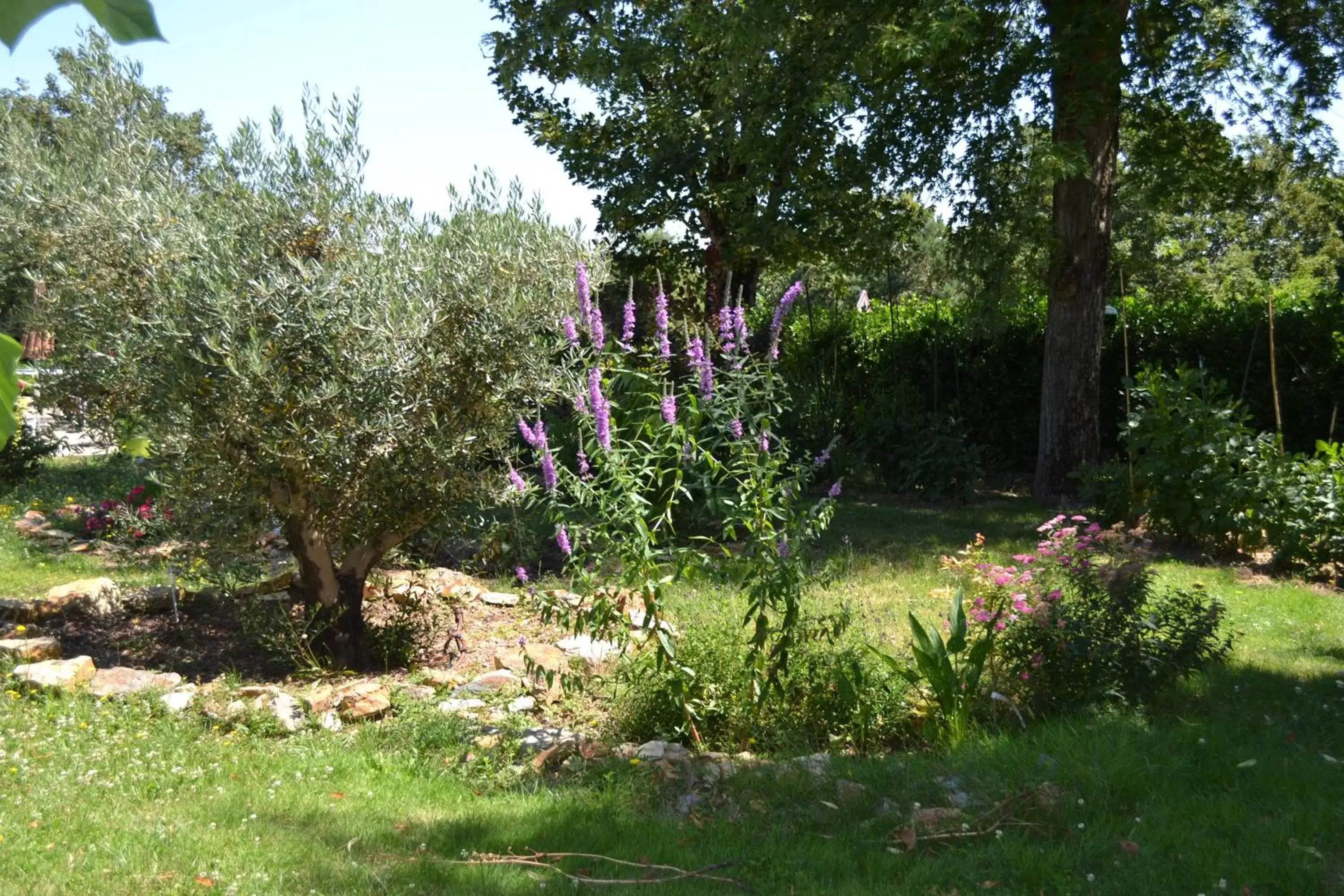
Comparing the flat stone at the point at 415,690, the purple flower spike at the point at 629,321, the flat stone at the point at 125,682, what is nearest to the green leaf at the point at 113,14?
the purple flower spike at the point at 629,321

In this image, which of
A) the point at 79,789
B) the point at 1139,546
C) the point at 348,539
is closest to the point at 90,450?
the point at 348,539

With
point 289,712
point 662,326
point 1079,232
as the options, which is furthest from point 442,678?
point 1079,232

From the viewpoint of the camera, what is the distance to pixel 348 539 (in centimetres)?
620

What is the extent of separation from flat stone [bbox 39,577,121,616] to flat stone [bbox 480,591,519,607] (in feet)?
8.28

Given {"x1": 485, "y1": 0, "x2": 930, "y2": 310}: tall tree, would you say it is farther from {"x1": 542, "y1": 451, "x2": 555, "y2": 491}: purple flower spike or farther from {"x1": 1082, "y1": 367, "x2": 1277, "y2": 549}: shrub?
{"x1": 542, "y1": 451, "x2": 555, "y2": 491}: purple flower spike

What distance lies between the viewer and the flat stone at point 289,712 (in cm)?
522

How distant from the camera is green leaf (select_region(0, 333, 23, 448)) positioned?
836 mm

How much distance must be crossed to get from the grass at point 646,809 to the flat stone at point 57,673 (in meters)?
0.19

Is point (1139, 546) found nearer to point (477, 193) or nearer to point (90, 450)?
point (477, 193)

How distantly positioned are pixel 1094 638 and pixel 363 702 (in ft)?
11.4

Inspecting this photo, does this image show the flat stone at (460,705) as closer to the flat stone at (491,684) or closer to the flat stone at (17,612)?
the flat stone at (491,684)

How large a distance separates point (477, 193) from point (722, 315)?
5.84ft

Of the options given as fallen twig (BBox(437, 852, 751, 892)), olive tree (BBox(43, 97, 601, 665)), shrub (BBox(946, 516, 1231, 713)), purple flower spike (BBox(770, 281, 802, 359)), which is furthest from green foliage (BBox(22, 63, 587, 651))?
shrub (BBox(946, 516, 1231, 713))

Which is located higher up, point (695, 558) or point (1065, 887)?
point (695, 558)
